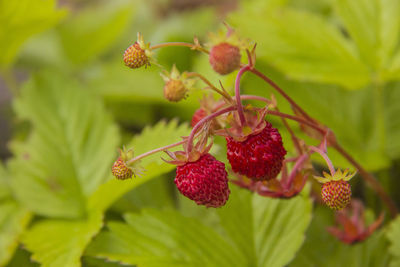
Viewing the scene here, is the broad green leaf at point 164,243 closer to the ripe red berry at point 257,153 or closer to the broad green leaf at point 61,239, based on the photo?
the broad green leaf at point 61,239

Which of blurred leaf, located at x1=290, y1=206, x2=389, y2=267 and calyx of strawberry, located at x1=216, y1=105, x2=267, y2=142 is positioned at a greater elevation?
calyx of strawberry, located at x1=216, y1=105, x2=267, y2=142

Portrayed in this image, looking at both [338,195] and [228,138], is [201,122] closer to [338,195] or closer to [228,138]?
[228,138]

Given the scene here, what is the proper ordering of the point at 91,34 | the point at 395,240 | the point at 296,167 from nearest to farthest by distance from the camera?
the point at 296,167, the point at 395,240, the point at 91,34

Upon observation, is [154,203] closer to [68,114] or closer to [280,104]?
[68,114]

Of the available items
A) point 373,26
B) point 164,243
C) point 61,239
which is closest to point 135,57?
point 164,243

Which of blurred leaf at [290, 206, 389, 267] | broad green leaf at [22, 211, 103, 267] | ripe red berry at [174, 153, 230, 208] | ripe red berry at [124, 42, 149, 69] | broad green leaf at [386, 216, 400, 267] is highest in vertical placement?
ripe red berry at [124, 42, 149, 69]

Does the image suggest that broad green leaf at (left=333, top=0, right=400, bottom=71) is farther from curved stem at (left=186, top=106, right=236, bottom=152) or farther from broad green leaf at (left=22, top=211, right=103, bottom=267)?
broad green leaf at (left=22, top=211, right=103, bottom=267)

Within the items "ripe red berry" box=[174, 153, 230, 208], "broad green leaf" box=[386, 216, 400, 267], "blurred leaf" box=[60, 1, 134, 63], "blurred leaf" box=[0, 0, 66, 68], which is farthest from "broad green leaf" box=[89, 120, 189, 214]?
"blurred leaf" box=[60, 1, 134, 63]
